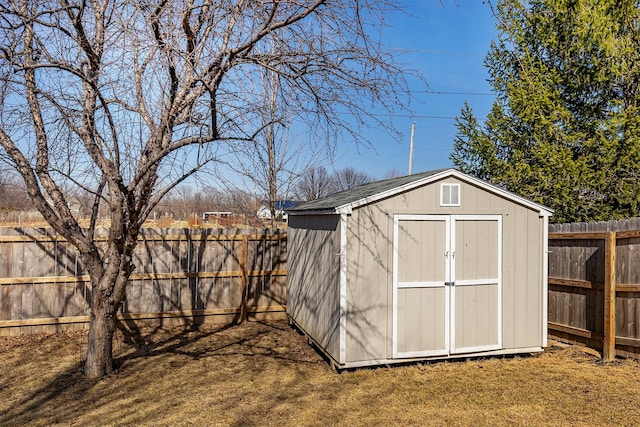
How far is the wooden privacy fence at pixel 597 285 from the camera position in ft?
17.9

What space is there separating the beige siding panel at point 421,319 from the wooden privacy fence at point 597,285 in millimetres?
2182

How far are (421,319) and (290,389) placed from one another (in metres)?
1.76

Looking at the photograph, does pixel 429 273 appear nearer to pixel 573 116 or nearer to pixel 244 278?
pixel 244 278

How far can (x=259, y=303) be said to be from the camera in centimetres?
759

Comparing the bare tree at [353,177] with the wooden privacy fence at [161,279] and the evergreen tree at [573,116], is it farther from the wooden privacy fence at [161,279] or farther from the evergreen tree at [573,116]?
the wooden privacy fence at [161,279]

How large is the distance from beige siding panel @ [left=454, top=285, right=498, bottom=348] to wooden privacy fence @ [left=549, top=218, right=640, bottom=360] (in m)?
1.46

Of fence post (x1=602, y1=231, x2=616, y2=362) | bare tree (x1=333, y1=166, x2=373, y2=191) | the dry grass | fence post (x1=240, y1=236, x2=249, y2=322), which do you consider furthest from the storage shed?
bare tree (x1=333, y1=166, x2=373, y2=191)

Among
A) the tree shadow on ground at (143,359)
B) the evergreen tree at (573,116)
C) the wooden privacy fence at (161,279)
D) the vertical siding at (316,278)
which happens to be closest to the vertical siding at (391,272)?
the vertical siding at (316,278)

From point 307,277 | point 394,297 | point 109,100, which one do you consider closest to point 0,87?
point 109,100

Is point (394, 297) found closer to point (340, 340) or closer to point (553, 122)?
point (340, 340)

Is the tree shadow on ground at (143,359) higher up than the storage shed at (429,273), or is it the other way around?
the storage shed at (429,273)

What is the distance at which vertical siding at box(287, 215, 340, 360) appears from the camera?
203 inches

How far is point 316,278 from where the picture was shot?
230 inches

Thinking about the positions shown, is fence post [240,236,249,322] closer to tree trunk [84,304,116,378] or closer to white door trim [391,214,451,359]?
tree trunk [84,304,116,378]
